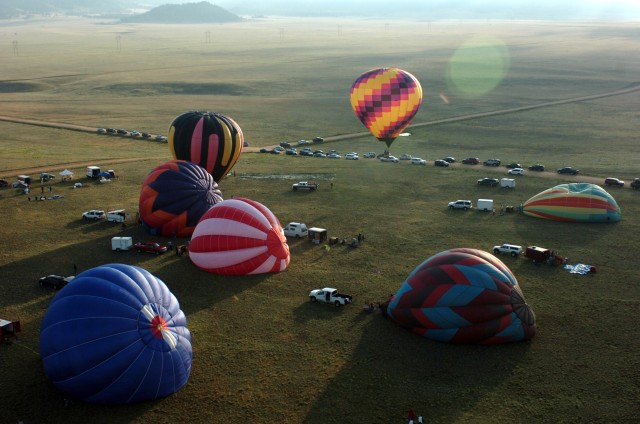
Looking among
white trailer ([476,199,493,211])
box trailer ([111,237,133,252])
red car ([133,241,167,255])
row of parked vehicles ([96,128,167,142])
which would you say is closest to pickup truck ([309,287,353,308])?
red car ([133,241,167,255])

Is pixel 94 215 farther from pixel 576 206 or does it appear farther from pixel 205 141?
pixel 576 206

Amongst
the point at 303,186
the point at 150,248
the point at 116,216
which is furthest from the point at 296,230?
the point at 303,186

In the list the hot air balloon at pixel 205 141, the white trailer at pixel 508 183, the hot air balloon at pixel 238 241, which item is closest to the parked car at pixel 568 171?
the white trailer at pixel 508 183

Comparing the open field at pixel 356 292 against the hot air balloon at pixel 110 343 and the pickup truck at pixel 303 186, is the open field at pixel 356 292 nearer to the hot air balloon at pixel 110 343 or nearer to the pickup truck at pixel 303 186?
the hot air balloon at pixel 110 343

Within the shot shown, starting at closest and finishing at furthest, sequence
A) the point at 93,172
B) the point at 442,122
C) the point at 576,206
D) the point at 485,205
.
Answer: the point at 576,206 < the point at 485,205 < the point at 93,172 < the point at 442,122

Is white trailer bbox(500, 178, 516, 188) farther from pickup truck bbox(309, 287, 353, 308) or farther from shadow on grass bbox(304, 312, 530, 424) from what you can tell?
shadow on grass bbox(304, 312, 530, 424)

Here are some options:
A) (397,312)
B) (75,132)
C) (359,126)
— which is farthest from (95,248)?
(359,126)
